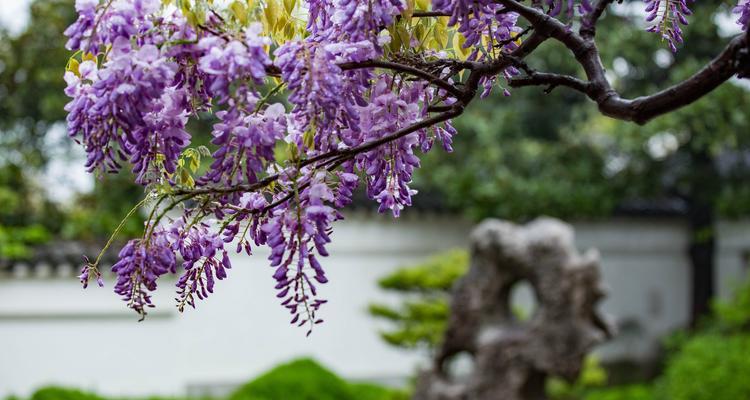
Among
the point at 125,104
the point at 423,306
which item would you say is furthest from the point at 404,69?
the point at 423,306

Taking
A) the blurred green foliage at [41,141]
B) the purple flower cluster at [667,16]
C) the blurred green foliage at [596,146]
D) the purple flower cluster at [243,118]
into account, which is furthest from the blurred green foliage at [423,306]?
the purple flower cluster at [243,118]

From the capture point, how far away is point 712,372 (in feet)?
25.5

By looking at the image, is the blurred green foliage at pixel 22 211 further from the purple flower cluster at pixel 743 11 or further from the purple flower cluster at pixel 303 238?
the purple flower cluster at pixel 743 11

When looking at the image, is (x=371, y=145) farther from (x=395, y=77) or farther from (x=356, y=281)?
(x=356, y=281)

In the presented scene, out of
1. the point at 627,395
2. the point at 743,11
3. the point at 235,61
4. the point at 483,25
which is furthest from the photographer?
the point at 627,395

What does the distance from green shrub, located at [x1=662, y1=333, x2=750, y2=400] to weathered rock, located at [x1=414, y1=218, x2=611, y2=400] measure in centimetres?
219

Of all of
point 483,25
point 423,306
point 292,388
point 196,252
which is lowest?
point 292,388

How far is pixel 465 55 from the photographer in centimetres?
155

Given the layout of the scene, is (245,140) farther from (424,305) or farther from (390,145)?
(424,305)

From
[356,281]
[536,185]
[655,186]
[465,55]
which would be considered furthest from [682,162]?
[465,55]

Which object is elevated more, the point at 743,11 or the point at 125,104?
the point at 743,11

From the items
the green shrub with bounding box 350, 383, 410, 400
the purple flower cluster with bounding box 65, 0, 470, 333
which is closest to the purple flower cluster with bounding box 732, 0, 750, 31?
the purple flower cluster with bounding box 65, 0, 470, 333

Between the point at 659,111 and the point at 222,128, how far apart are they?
25.8 inches

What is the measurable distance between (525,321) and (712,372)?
2578 mm
